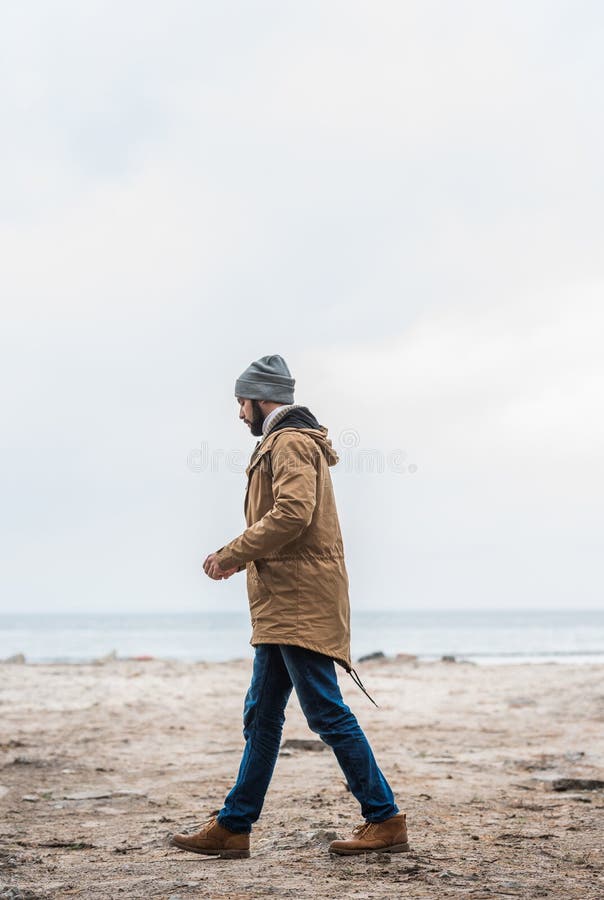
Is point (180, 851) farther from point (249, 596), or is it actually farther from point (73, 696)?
point (73, 696)

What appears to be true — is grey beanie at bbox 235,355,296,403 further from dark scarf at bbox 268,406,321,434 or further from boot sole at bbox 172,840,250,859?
boot sole at bbox 172,840,250,859

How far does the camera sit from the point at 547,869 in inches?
152

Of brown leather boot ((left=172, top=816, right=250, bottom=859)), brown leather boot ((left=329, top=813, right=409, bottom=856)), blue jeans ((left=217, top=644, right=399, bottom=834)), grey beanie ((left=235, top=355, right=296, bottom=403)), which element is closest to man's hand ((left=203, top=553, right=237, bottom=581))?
blue jeans ((left=217, top=644, right=399, bottom=834))

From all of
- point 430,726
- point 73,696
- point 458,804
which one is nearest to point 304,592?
point 458,804

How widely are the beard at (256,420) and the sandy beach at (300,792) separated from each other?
6.17 ft

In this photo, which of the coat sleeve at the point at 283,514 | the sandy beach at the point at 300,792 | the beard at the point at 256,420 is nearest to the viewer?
the sandy beach at the point at 300,792

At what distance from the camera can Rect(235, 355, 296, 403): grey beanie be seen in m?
4.28

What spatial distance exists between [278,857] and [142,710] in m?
7.18

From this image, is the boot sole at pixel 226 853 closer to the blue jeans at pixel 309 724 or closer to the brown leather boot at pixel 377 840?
the blue jeans at pixel 309 724

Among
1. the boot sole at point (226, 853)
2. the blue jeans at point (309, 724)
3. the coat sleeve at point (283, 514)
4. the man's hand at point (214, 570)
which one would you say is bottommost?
the boot sole at point (226, 853)

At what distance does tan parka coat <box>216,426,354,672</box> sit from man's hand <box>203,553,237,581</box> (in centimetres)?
3

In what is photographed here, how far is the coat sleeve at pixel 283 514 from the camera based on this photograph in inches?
154

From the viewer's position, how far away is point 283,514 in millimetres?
3900

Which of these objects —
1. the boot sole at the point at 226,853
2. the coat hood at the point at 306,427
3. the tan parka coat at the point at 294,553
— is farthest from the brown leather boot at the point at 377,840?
the coat hood at the point at 306,427
